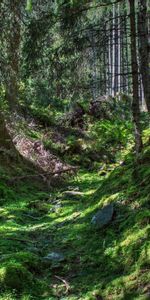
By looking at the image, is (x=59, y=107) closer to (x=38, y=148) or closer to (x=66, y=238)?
(x=38, y=148)

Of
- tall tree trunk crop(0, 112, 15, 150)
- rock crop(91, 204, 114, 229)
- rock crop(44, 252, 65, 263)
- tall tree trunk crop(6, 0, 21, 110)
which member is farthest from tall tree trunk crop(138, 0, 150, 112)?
tall tree trunk crop(0, 112, 15, 150)

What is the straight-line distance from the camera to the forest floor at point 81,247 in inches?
218

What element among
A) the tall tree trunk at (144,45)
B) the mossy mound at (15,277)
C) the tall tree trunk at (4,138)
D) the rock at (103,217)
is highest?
the tall tree trunk at (144,45)

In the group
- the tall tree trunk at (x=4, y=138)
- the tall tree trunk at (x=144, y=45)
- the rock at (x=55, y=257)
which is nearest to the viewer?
the rock at (x=55, y=257)

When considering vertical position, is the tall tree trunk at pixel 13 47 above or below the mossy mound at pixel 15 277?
above

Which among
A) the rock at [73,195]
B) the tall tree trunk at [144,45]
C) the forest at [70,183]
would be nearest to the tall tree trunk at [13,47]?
the forest at [70,183]

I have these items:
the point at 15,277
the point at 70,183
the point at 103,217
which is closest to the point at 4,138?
the point at 70,183

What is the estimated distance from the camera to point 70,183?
13711mm

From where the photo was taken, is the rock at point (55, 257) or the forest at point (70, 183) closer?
the forest at point (70, 183)

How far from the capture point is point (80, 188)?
12.7 metres

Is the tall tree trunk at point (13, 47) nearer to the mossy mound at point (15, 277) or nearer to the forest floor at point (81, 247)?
the forest floor at point (81, 247)

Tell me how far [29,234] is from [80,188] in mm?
4465

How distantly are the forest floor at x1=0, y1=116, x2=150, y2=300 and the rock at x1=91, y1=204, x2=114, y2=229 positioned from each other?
8 centimetres

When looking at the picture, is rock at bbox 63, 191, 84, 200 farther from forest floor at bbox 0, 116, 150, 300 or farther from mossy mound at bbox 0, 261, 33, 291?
mossy mound at bbox 0, 261, 33, 291
